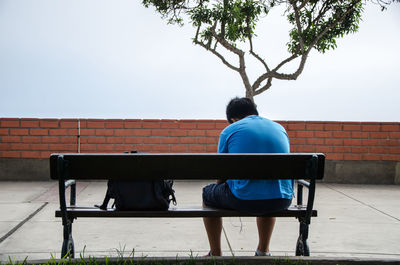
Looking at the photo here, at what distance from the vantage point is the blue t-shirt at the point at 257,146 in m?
2.58

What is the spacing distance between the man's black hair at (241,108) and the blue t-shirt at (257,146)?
0.26 metres

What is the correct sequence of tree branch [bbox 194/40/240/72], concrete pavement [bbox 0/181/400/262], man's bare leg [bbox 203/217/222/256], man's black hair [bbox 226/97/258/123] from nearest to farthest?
man's bare leg [bbox 203/217/222/256] < man's black hair [bbox 226/97/258/123] < concrete pavement [bbox 0/181/400/262] < tree branch [bbox 194/40/240/72]

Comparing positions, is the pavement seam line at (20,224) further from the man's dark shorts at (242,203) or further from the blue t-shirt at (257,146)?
the blue t-shirt at (257,146)

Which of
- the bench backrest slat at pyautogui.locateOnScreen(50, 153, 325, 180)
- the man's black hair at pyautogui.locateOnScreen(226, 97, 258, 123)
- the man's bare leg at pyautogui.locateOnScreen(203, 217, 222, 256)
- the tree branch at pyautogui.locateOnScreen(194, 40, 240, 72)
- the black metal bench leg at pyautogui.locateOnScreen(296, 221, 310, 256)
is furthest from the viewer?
the tree branch at pyautogui.locateOnScreen(194, 40, 240, 72)

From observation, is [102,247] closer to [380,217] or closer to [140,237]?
[140,237]

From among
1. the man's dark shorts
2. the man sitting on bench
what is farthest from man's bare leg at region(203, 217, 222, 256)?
the man's dark shorts

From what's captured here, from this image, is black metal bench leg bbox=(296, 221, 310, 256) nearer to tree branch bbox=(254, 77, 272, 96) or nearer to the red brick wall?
the red brick wall

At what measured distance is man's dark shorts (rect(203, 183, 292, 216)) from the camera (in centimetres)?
257

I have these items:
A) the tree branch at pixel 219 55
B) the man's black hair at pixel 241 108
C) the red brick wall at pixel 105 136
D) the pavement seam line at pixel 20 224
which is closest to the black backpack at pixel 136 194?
the man's black hair at pixel 241 108

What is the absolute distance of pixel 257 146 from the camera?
8.64 ft

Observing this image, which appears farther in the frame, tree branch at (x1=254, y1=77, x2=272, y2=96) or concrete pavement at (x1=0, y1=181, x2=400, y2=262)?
tree branch at (x1=254, y1=77, x2=272, y2=96)

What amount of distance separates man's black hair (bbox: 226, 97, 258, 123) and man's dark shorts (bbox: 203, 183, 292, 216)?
0.60m

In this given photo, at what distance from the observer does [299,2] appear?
802cm

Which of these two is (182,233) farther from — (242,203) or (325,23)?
(325,23)
